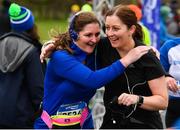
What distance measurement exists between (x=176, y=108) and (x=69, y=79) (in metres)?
1.23

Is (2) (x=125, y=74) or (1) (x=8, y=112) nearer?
(2) (x=125, y=74)

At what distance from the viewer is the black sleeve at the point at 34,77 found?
4.54 metres

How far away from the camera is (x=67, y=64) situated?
3748 mm

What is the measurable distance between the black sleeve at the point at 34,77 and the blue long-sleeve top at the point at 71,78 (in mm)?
543

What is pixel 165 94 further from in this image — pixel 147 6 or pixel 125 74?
pixel 147 6

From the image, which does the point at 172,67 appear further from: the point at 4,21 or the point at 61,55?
the point at 4,21

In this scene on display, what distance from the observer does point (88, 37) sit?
3.85 metres

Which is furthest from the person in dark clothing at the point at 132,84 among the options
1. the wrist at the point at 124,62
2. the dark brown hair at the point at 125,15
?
the wrist at the point at 124,62

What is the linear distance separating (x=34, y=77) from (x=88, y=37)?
2.86 ft

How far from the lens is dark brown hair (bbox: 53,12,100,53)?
3861 mm

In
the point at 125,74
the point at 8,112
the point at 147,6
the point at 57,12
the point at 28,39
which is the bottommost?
the point at 57,12

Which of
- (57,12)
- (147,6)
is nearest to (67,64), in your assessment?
(147,6)

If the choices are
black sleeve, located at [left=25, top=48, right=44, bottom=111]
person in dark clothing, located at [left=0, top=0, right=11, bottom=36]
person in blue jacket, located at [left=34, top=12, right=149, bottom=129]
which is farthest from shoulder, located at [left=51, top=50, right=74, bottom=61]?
person in dark clothing, located at [left=0, top=0, right=11, bottom=36]

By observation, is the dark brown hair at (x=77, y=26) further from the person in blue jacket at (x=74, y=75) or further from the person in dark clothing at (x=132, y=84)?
the person in dark clothing at (x=132, y=84)
